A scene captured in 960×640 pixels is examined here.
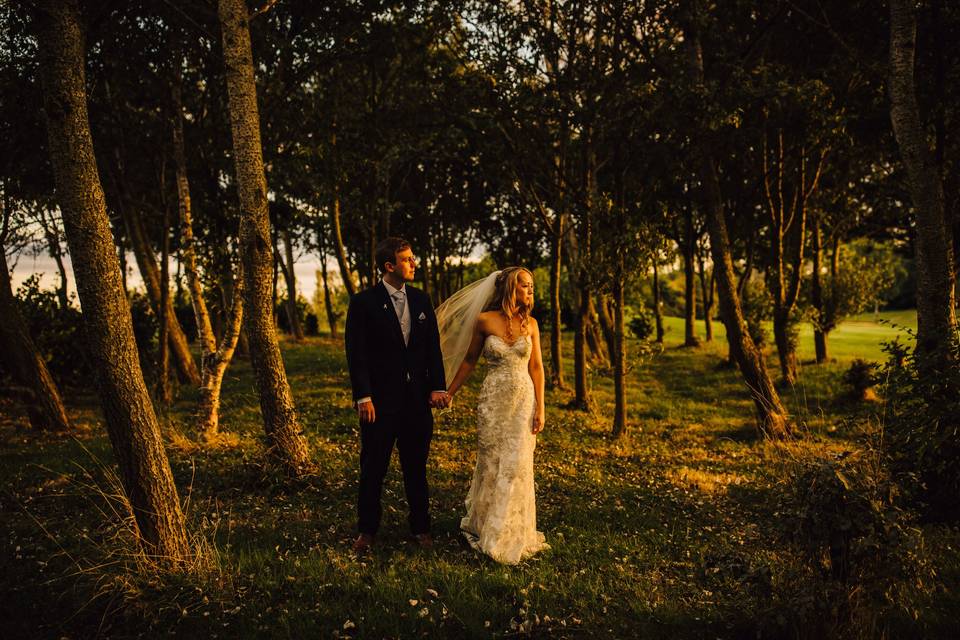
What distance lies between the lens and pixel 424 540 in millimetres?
6434

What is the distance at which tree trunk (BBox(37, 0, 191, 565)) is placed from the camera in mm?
4703

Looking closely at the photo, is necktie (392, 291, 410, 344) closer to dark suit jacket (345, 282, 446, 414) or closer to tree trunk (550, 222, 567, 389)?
dark suit jacket (345, 282, 446, 414)

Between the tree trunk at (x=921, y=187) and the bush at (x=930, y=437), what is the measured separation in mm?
1523

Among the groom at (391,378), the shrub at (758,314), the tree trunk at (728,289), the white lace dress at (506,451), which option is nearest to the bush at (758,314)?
the shrub at (758,314)

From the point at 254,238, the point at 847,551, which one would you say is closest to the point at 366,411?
the point at 254,238

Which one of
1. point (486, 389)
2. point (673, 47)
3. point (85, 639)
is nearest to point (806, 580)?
point (486, 389)

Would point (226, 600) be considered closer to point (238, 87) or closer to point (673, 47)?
point (238, 87)

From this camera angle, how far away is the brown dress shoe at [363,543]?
6.15 meters

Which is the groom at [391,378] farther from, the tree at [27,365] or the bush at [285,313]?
the bush at [285,313]

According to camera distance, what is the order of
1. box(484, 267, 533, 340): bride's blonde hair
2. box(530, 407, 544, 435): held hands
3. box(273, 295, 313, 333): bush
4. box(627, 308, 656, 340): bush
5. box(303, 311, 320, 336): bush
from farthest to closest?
box(303, 311, 320, 336): bush < box(273, 295, 313, 333): bush < box(627, 308, 656, 340): bush < box(530, 407, 544, 435): held hands < box(484, 267, 533, 340): bride's blonde hair

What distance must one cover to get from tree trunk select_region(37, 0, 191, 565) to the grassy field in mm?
370

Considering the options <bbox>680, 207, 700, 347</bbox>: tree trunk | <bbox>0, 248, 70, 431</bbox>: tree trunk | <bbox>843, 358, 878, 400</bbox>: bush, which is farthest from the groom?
<bbox>680, 207, 700, 347</bbox>: tree trunk

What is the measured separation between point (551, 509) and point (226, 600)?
441 centimetres

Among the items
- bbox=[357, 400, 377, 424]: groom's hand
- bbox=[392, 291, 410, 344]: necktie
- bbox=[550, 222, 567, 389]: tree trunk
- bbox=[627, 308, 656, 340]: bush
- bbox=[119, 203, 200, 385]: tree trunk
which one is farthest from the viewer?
bbox=[627, 308, 656, 340]: bush
